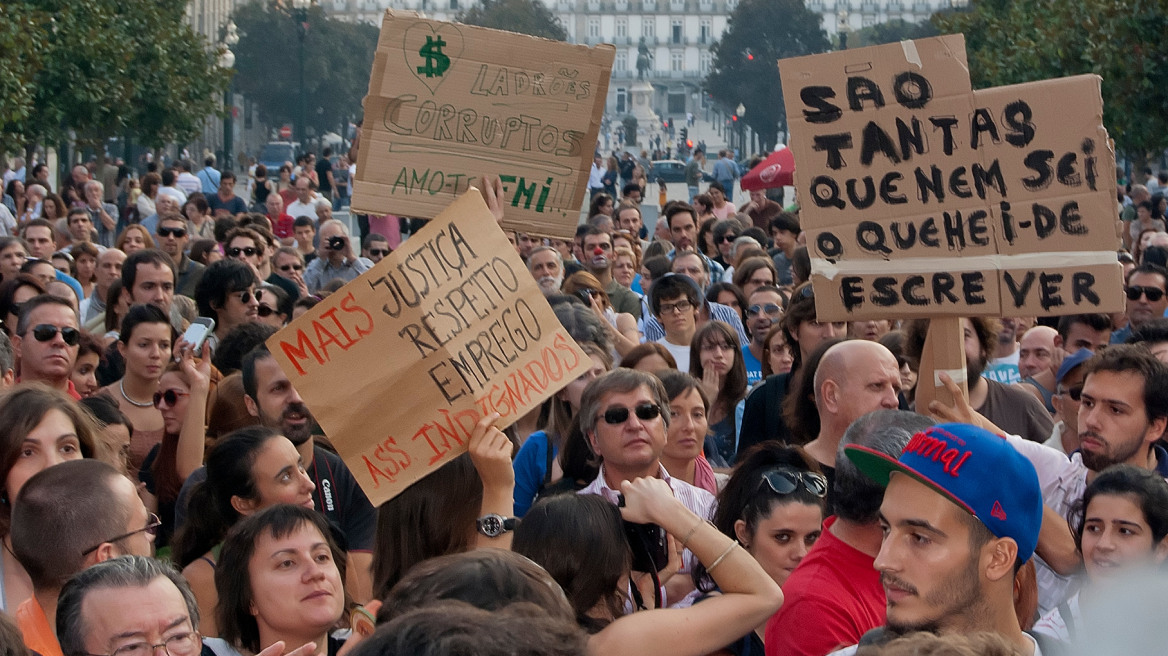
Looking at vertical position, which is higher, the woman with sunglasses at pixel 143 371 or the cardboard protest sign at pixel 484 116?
the cardboard protest sign at pixel 484 116

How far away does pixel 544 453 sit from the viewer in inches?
229

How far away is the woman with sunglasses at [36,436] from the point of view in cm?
458

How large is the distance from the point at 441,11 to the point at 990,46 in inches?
5790

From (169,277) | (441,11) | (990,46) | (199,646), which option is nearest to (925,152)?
(199,646)

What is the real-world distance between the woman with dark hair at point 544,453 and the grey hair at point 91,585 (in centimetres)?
224

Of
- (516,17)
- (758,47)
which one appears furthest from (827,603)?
(758,47)

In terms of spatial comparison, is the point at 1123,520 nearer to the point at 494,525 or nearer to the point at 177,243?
the point at 494,525

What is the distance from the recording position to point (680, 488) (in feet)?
17.0

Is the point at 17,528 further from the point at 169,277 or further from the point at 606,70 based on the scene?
the point at 169,277

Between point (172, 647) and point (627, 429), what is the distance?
6.71 feet

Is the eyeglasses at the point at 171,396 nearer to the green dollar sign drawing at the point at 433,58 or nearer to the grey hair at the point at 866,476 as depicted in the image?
the green dollar sign drawing at the point at 433,58

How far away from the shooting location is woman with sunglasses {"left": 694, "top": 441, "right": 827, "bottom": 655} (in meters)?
4.29

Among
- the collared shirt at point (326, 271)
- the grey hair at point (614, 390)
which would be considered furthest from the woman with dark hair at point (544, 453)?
the collared shirt at point (326, 271)

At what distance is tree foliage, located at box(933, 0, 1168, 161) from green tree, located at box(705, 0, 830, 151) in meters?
68.0
